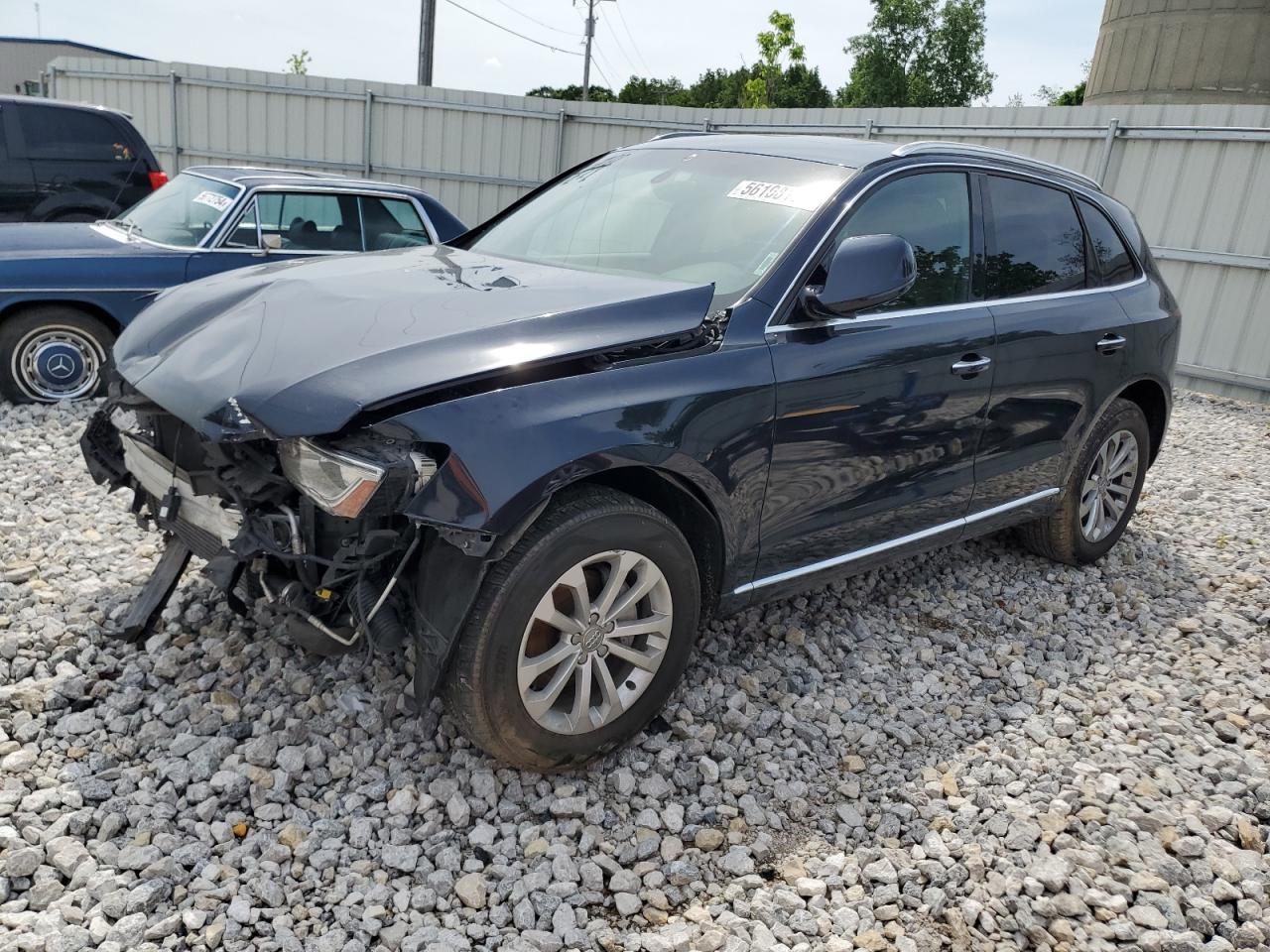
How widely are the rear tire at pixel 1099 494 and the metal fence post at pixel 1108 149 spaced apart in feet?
21.9

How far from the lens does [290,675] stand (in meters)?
3.26

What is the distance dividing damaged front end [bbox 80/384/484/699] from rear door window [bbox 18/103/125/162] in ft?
23.3

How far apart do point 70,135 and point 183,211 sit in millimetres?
2764

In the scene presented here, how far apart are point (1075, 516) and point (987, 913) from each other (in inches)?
104

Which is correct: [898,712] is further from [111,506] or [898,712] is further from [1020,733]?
[111,506]

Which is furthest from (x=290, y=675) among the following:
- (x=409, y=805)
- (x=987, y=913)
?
(x=987, y=913)

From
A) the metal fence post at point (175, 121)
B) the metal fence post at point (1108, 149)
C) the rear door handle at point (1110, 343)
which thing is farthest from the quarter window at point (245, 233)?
the metal fence post at point (175, 121)

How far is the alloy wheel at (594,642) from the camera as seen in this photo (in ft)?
8.99

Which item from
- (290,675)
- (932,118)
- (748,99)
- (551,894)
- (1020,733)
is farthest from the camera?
(748,99)

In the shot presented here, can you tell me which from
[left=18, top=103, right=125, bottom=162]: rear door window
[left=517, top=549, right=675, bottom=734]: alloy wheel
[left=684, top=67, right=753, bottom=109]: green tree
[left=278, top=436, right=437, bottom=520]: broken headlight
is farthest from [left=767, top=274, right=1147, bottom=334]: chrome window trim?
[left=684, top=67, right=753, bottom=109]: green tree

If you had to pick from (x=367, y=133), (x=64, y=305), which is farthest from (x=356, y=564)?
(x=367, y=133)

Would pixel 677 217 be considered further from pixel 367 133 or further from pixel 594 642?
pixel 367 133

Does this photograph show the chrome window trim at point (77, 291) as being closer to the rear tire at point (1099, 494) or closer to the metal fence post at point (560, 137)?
the rear tire at point (1099, 494)

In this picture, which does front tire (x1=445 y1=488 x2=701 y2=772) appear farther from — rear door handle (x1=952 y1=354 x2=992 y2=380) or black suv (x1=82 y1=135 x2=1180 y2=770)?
rear door handle (x1=952 y1=354 x2=992 y2=380)
